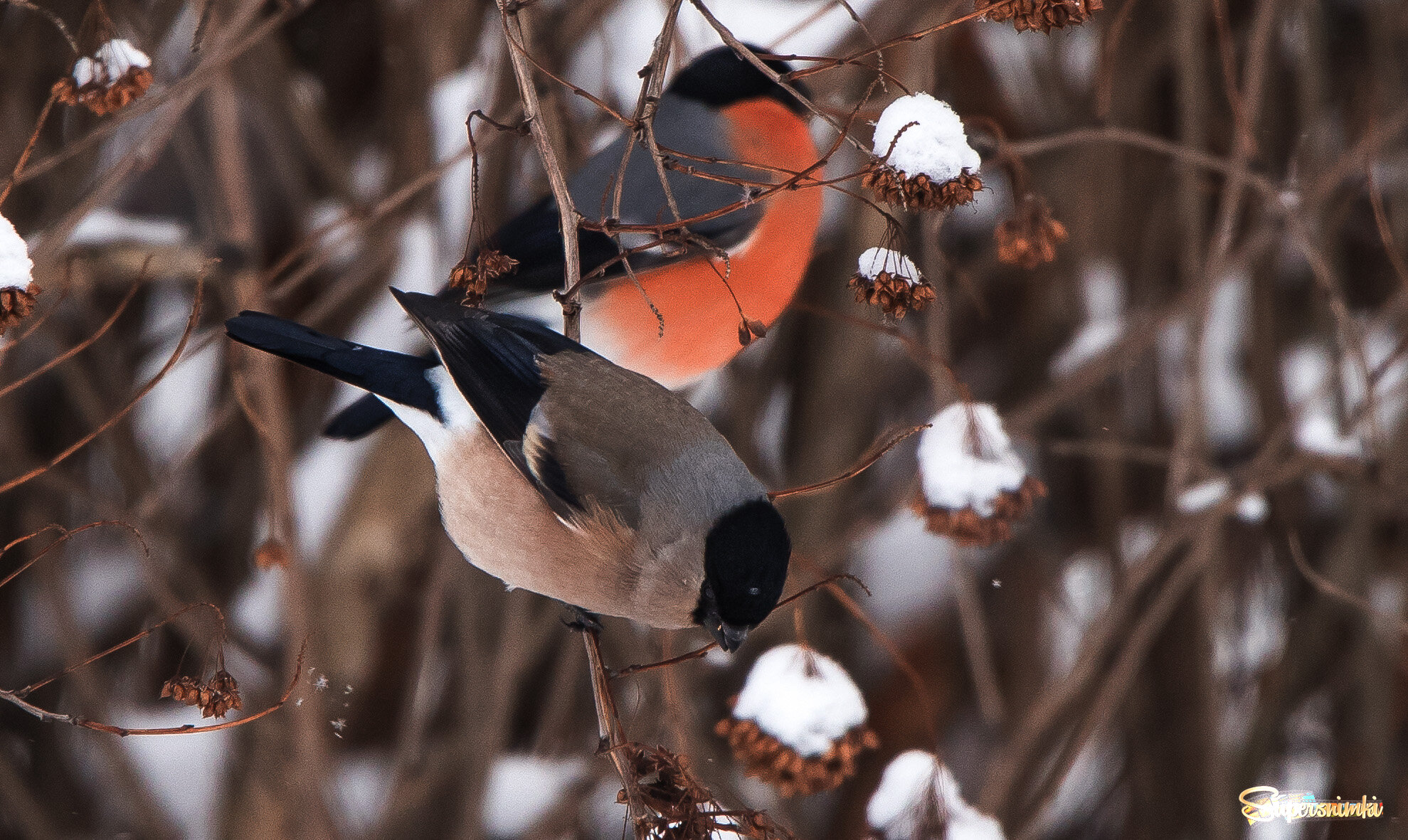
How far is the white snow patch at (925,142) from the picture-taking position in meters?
1.26

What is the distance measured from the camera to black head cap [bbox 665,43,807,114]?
2545 mm

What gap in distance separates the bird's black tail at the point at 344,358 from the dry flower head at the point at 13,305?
1.25 ft

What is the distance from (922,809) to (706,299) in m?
1.02

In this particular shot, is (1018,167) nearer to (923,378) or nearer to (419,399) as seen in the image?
(419,399)

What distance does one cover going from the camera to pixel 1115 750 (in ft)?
11.5

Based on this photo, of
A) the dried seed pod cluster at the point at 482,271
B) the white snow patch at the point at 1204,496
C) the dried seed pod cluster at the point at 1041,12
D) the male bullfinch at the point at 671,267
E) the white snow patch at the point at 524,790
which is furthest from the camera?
the white snow patch at the point at 524,790

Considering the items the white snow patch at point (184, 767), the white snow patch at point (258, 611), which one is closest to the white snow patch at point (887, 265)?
the white snow patch at point (258, 611)

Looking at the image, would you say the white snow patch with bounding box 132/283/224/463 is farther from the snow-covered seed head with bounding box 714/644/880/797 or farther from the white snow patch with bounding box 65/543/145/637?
the snow-covered seed head with bounding box 714/644/880/797

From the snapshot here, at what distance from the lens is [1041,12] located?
1244mm

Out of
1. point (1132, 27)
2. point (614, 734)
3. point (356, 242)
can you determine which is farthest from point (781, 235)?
point (356, 242)

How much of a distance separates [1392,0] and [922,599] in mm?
2180

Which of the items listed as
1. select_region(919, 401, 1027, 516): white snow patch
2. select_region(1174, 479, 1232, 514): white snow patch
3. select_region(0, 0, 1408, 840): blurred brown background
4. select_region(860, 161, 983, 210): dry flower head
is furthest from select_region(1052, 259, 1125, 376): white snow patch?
select_region(860, 161, 983, 210): dry flower head

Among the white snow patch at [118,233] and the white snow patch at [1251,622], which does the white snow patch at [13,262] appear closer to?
the white snow patch at [118,233]

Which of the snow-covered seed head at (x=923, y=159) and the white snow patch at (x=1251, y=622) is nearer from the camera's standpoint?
the snow-covered seed head at (x=923, y=159)
